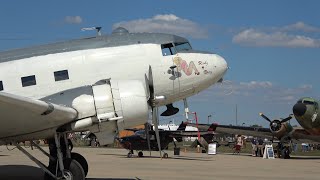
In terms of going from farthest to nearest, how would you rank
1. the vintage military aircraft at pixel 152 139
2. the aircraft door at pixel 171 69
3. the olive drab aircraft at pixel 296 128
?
the vintage military aircraft at pixel 152 139, the olive drab aircraft at pixel 296 128, the aircraft door at pixel 171 69

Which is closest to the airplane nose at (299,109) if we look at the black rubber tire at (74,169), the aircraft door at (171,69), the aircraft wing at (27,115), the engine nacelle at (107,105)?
the aircraft door at (171,69)

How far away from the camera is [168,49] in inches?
453

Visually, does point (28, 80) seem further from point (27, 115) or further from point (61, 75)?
point (27, 115)

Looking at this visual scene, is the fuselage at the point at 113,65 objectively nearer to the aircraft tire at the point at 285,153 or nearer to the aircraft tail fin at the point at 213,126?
the aircraft tire at the point at 285,153

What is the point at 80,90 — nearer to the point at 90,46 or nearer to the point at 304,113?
the point at 90,46

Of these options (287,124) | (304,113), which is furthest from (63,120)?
(287,124)

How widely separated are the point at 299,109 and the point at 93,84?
70.7 ft

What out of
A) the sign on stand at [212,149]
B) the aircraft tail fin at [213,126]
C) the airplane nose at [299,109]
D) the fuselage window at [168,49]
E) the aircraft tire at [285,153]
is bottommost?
the sign on stand at [212,149]

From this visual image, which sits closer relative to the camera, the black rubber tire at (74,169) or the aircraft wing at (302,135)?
the black rubber tire at (74,169)

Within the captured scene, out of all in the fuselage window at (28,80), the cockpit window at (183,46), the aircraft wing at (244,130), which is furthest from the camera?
the aircraft wing at (244,130)

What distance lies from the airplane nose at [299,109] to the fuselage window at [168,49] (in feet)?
64.9

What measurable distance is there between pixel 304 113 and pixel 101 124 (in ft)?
71.3

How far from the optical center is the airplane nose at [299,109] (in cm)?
2920

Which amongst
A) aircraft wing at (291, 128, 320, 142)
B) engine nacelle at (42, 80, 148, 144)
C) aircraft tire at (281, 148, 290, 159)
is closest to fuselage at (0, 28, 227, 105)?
engine nacelle at (42, 80, 148, 144)
